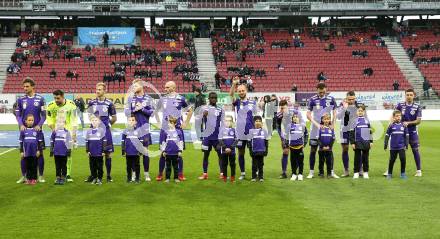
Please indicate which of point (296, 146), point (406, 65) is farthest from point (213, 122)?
point (406, 65)

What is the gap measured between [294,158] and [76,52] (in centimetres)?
3962

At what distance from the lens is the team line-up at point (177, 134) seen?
11.2m

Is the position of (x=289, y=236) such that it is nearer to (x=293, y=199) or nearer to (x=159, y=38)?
(x=293, y=199)

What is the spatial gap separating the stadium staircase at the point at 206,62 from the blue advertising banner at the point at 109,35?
6.19 meters

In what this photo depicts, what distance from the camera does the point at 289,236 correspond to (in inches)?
272

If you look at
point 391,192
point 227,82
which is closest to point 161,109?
point 391,192

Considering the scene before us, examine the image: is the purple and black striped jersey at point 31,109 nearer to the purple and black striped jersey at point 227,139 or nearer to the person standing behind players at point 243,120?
the purple and black striped jersey at point 227,139

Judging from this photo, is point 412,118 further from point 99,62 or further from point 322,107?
point 99,62

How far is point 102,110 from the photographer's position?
11.4 meters

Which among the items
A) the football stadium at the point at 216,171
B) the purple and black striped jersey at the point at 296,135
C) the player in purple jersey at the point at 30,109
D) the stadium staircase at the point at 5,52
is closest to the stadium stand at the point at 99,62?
the stadium staircase at the point at 5,52

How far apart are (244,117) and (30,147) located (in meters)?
4.47

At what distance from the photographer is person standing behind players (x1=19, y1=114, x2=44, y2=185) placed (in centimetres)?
1111

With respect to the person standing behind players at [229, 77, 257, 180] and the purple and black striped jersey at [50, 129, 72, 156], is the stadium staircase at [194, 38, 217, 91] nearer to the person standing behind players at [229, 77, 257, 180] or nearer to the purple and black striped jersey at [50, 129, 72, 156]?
the person standing behind players at [229, 77, 257, 180]

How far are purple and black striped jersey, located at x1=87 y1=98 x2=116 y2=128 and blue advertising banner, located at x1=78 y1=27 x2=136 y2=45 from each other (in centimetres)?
3983
